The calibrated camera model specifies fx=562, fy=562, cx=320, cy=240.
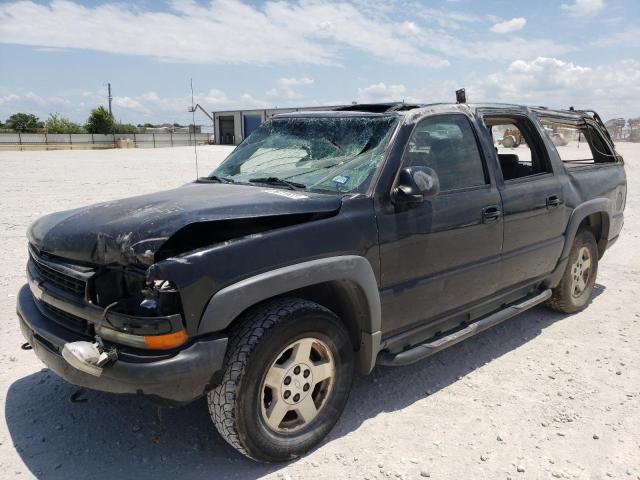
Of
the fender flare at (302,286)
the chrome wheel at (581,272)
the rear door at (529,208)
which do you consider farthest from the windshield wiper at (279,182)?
the chrome wheel at (581,272)

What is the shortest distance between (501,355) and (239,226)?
8.70ft

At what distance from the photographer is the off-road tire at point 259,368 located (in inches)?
105

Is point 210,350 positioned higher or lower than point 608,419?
higher

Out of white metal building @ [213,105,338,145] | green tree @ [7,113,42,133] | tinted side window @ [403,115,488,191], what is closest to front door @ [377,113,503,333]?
tinted side window @ [403,115,488,191]

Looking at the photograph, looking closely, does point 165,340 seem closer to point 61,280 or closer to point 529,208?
point 61,280

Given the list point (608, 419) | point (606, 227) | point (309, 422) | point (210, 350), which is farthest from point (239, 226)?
point (606, 227)

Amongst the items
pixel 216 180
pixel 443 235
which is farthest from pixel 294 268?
pixel 216 180

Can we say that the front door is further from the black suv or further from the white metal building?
the white metal building

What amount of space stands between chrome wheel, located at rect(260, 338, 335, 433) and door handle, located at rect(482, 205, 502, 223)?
1.55m

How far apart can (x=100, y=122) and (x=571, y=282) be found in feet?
213

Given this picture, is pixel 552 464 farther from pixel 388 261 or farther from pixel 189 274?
pixel 189 274

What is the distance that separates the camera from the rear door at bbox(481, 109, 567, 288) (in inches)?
163

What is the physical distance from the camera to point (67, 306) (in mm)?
2795

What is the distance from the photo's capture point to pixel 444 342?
3650 millimetres
